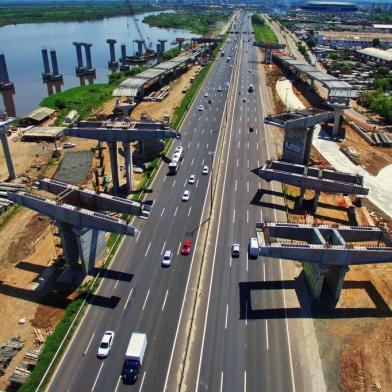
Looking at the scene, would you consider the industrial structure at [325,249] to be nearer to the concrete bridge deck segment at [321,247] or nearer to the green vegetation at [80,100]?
the concrete bridge deck segment at [321,247]

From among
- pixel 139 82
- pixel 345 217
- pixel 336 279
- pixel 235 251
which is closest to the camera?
pixel 336 279

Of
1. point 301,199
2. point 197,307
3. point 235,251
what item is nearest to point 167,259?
point 197,307

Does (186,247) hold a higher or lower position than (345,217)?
higher

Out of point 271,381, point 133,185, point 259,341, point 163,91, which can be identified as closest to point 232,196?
point 133,185

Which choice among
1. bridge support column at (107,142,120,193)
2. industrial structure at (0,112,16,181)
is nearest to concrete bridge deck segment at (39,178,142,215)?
Result: bridge support column at (107,142,120,193)

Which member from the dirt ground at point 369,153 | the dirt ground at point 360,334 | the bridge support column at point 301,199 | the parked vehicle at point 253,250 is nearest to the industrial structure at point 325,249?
the dirt ground at point 360,334

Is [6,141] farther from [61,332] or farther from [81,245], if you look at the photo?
[61,332]
